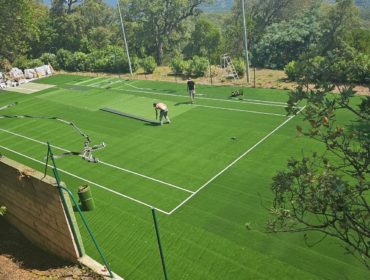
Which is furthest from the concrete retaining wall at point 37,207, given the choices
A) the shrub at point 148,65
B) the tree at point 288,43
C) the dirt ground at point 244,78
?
the tree at point 288,43

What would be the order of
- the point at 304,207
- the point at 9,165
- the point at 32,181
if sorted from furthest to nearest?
1. the point at 9,165
2. the point at 32,181
3. the point at 304,207

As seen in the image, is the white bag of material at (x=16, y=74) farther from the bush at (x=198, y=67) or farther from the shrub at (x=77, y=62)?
the bush at (x=198, y=67)

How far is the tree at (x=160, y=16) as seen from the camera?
1967 inches

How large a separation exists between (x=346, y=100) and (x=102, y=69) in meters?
40.8

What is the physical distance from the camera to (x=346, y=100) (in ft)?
19.1

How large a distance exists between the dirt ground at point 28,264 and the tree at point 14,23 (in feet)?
127

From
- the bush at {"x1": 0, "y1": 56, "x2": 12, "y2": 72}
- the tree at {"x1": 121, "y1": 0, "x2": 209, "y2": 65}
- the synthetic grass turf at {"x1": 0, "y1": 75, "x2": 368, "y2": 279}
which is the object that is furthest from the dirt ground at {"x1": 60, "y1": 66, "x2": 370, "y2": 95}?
the bush at {"x1": 0, "y1": 56, "x2": 12, "y2": 72}

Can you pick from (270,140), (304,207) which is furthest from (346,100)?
(270,140)

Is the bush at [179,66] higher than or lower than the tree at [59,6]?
lower

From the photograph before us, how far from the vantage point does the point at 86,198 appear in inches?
579

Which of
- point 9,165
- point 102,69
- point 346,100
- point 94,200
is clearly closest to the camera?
point 346,100

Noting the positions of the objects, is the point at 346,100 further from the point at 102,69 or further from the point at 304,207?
the point at 102,69

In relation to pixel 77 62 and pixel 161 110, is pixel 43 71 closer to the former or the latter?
pixel 77 62

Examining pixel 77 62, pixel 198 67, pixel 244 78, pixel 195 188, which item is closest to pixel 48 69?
pixel 77 62
